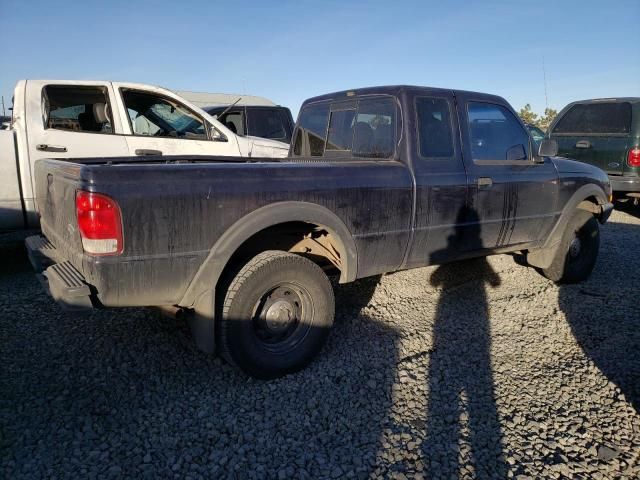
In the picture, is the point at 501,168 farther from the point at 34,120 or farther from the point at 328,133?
the point at 34,120

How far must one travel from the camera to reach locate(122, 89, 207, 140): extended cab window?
5855 mm

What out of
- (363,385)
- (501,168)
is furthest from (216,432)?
(501,168)

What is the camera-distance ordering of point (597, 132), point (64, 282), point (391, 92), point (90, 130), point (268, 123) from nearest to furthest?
point (64, 282) < point (391, 92) < point (90, 130) < point (597, 132) < point (268, 123)

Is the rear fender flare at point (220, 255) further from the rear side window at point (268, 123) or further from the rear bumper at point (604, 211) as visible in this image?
the rear side window at point (268, 123)

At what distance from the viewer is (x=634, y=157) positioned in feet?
26.3

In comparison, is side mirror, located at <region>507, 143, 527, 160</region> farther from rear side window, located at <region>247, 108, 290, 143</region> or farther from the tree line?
the tree line

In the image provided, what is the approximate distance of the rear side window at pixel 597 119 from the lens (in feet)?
27.2

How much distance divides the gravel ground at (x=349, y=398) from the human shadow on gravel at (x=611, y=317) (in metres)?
0.02

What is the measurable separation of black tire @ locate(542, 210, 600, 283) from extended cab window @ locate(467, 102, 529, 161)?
106 centimetres

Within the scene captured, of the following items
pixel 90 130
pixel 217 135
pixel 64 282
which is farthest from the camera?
pixel 217 135

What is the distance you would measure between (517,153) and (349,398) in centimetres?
281

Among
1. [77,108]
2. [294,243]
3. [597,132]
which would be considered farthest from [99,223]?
[597,132]

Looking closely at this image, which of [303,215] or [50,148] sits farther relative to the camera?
[50,148]

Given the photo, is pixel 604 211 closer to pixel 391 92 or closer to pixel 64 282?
pixel 391 92
